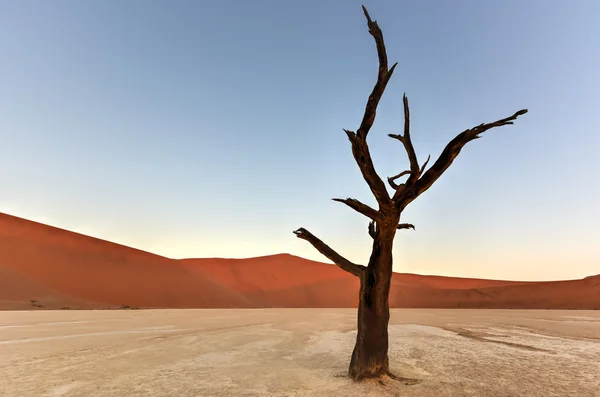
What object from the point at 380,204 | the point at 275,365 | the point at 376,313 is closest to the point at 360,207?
the point at 380,204

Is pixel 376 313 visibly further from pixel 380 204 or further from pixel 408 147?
pixel 408 147

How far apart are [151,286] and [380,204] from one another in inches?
1957

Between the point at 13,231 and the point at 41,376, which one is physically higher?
the point at 13,231

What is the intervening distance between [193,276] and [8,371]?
54.8 meters

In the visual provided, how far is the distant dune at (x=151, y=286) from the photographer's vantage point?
40.0 m

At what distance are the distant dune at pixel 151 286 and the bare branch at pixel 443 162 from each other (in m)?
35.5

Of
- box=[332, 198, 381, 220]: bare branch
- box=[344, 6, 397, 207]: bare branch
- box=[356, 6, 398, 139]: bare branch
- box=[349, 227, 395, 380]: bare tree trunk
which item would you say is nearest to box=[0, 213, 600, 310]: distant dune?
box=[349, 227, 395, 380]: bare tree trunk

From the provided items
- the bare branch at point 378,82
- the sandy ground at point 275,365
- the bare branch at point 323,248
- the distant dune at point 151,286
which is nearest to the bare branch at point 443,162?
the bare branch at point 378,82

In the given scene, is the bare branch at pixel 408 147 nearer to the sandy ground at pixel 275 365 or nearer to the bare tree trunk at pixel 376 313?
the bare tree trunk at pixel 376 313

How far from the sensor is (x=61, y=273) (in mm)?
43906

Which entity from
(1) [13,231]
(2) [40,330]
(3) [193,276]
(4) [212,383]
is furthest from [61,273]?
(4) [212,383]

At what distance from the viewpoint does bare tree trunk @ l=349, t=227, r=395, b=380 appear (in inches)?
253

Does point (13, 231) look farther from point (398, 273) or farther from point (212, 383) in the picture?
point (398, 273)

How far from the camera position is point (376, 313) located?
650cm
